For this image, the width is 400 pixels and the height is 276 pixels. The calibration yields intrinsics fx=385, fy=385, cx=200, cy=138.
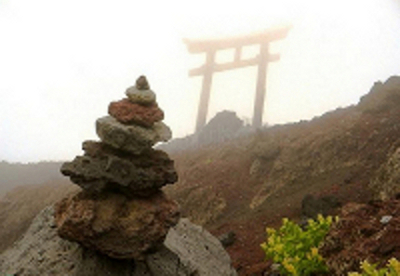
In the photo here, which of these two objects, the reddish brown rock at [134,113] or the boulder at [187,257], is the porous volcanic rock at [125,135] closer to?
the reddish brown rock at [134,113]

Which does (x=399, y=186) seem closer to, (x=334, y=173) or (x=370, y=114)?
(x=334, y=173)

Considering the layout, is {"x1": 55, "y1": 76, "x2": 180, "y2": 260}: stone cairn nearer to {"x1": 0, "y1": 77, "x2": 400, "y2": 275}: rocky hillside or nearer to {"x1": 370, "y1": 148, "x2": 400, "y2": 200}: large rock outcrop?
{"x1": 0, "y1": 77, "x2": 400, "y2": 275}: rocky hillside

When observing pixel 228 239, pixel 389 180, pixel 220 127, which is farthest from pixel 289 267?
pixel 220 127

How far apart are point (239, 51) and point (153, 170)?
2286 centimetres

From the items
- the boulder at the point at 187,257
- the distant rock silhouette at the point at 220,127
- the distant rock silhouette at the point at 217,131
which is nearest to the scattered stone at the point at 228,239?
the boulder at the point at 187,257

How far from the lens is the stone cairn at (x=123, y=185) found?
372 centimetres

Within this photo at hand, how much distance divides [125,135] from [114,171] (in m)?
0.38

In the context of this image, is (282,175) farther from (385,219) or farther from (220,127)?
(220,127)

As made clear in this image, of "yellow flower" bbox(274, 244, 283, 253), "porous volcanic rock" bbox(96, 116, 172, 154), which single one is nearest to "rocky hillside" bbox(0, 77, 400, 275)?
"yellow flower" bbox(274, 244, 283, 253)

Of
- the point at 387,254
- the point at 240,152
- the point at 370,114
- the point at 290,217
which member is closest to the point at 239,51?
the point at 240,152

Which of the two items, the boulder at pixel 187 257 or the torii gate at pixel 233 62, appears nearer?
the boulder at pixel 187 257

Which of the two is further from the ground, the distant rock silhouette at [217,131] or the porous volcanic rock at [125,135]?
the porous volcanic rock at [125,135]

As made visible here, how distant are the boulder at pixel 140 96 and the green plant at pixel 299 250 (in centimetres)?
246

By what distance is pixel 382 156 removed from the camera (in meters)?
10.6
